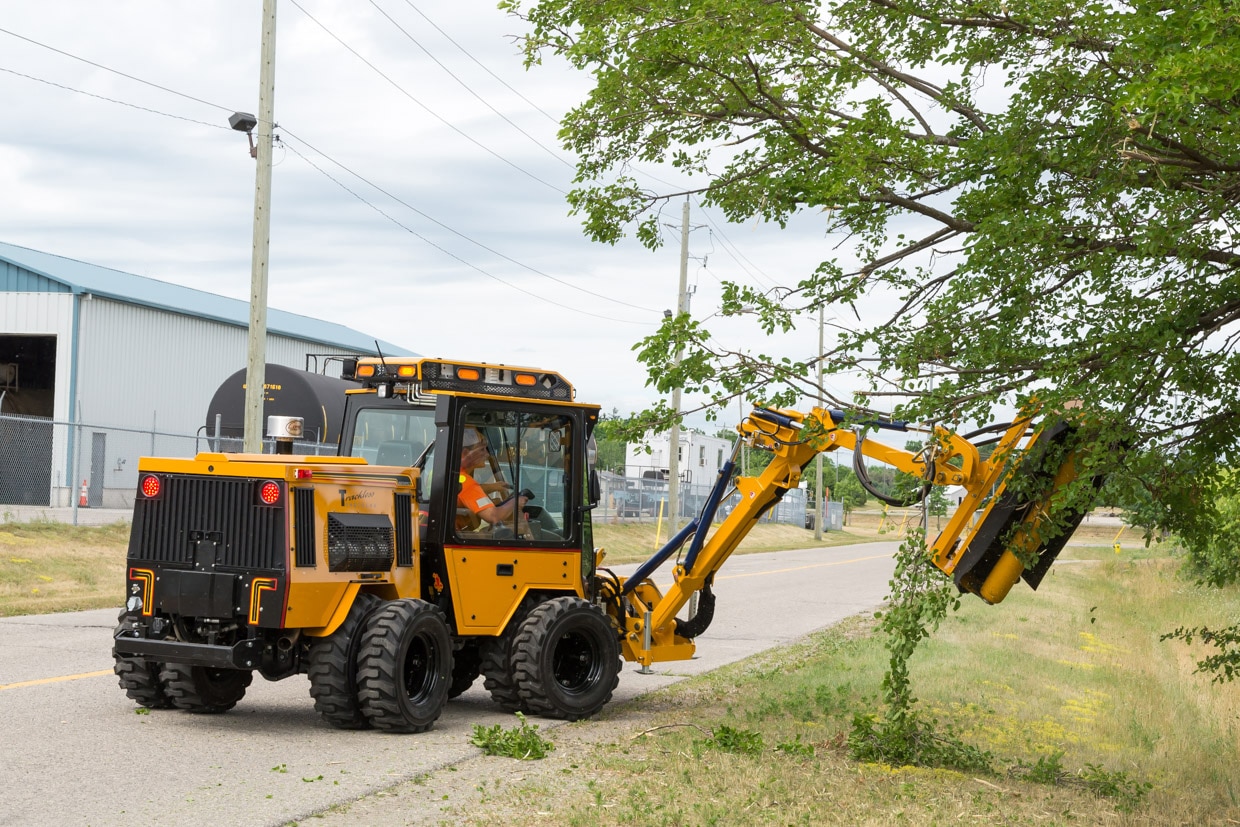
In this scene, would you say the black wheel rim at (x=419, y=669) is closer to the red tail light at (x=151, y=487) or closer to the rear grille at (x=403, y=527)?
the rear grille at (x=403, y=527)

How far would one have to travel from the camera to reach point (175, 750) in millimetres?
7988

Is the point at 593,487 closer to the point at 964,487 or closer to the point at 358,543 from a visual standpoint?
the point at 358,543

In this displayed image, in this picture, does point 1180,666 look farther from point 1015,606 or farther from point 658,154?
point 658,154

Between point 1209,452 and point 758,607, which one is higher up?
point 1209,452

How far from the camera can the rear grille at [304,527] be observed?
8547 millimetres

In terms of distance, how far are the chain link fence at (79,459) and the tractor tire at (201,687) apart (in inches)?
628

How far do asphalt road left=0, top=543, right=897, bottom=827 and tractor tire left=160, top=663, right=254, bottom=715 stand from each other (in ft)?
0.28

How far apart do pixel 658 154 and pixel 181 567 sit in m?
5.24

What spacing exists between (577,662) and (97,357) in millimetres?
27292

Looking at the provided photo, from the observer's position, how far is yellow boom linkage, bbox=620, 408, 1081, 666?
8.42 meters

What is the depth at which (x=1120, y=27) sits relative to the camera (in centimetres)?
716

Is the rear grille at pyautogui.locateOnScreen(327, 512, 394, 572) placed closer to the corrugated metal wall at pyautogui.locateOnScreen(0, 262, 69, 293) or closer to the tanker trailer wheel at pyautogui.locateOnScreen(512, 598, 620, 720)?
the tanker trailer wheel at pyautogui.locateOnScreen(512, 598, 620, 720)

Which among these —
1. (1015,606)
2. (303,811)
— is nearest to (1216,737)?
(303,811)

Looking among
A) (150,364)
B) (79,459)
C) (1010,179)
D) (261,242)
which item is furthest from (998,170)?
(150,364)
